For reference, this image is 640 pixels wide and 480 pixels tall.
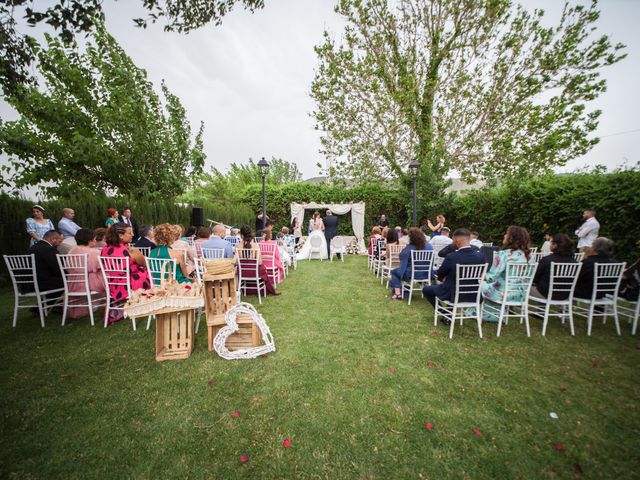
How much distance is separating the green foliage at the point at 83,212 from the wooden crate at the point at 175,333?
683 centimetres

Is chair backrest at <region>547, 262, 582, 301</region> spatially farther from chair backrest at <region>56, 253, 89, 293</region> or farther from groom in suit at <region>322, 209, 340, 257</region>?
groom in suit at <region>322, 209, 340, 257</region>

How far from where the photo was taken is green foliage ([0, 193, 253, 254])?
648cm

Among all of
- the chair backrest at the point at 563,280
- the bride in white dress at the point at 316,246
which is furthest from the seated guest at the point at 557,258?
the bride in white dress at the point at 316,246

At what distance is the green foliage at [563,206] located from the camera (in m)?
5.33

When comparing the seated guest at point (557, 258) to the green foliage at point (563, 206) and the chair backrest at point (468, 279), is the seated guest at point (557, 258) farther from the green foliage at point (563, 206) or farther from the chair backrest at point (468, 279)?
the green foliage at point (563, 206)

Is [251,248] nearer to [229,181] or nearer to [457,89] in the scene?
[457,89]

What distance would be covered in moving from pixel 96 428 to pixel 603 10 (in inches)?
739

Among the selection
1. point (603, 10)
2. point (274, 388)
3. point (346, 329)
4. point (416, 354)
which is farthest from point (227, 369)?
point (603, 10)

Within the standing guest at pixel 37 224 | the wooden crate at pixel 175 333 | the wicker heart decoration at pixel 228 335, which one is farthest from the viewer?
the standing guest at pixel 37 224

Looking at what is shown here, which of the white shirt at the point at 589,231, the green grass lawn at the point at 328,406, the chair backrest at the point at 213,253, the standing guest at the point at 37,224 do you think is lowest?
the green grass lawn at the point at 328,406

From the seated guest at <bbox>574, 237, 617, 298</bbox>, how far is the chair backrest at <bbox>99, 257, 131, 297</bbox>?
681 cm

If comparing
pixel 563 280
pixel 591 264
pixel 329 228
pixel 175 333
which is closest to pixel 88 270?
pixel 175 333

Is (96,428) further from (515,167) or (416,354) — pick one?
(515,167)

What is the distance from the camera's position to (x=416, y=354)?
3.10 meters
